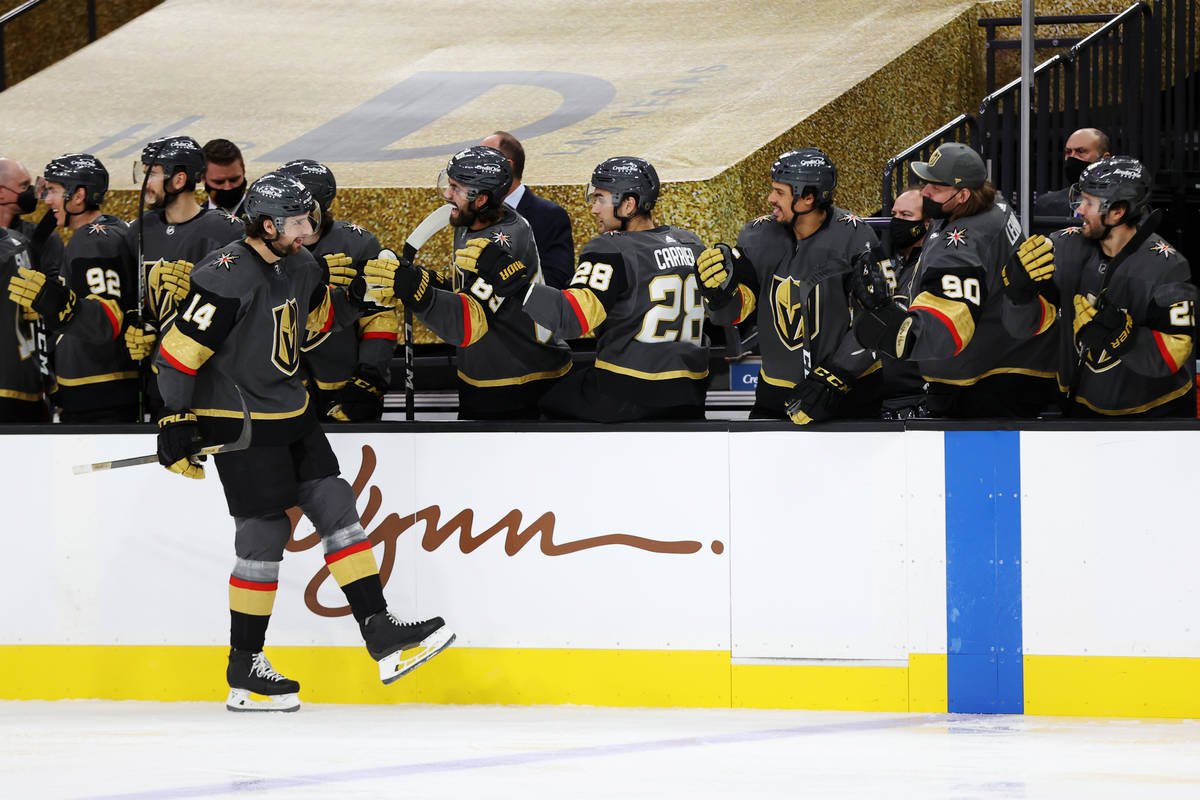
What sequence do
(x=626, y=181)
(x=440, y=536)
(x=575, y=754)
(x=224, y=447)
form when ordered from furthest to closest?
(x=440, y=536)
(x=626, y=181)
(x=224, y=447)
(x=575, y=754)

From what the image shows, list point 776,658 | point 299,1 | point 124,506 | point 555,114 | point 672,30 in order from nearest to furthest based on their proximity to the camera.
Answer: point 776,658 < point 124,506 < point 555,114 < point 672,30 < point 299,1

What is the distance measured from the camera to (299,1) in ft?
41.1

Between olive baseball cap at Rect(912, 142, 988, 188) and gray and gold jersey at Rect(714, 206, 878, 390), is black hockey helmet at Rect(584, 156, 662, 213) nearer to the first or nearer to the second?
gray and gold jersey at Rect(714, 206, 878, 390)

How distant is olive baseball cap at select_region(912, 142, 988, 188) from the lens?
5234 millimetres

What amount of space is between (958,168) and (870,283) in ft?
1.74

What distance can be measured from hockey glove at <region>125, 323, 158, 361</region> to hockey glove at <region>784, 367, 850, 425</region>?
7.48ft

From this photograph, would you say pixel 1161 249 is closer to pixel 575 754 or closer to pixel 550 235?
pixel 550 235

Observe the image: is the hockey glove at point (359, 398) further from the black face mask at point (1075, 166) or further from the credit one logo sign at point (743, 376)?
the black face mask at point (1075, 166)

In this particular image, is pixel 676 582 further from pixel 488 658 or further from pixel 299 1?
pixel 299 1

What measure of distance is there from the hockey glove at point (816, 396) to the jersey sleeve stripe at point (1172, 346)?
1.04 meters

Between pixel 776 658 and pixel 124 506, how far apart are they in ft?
7.52

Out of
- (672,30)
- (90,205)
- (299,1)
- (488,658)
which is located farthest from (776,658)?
(299,1)

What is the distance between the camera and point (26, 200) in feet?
20.9

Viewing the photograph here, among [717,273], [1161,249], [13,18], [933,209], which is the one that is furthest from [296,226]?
[13,18]
